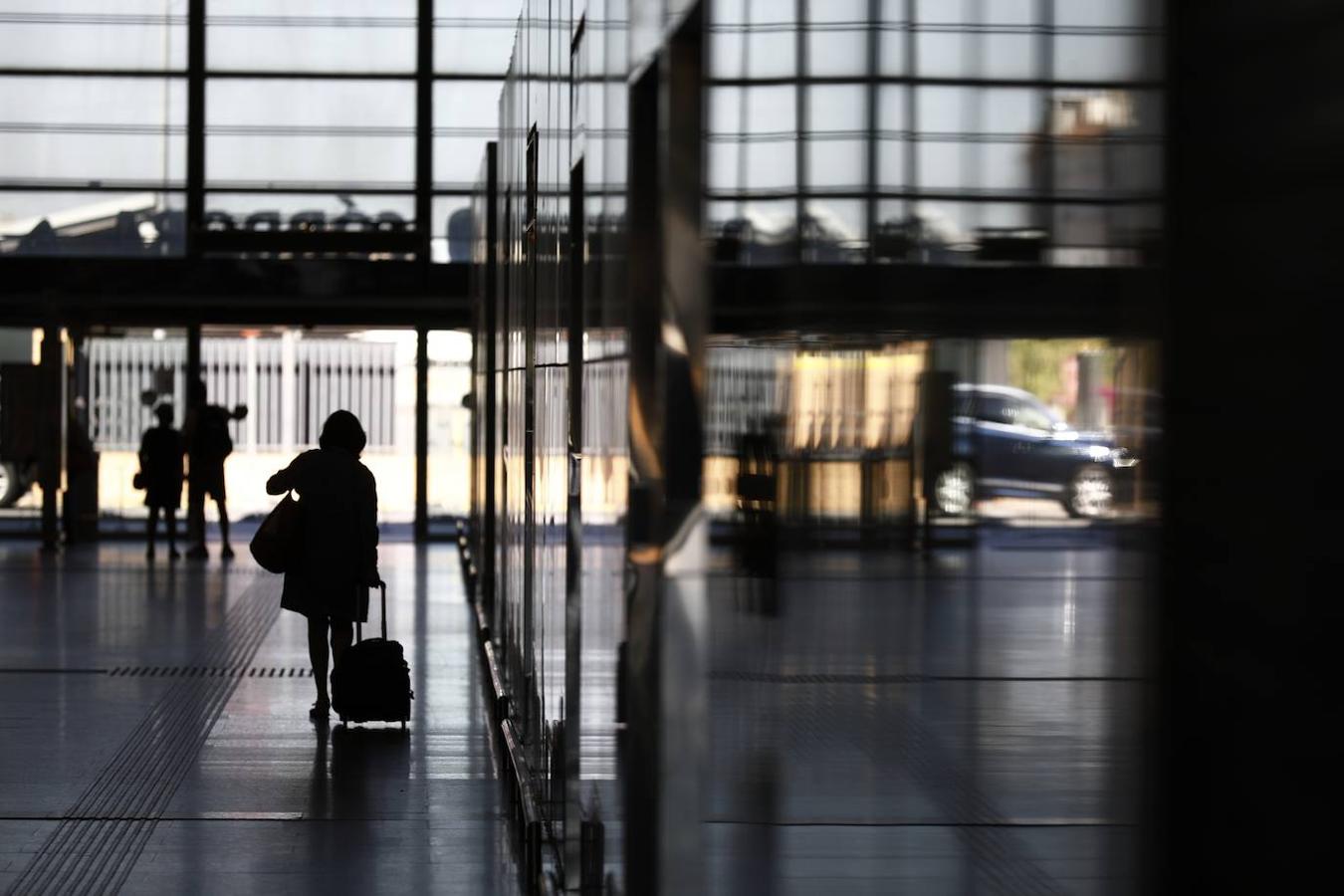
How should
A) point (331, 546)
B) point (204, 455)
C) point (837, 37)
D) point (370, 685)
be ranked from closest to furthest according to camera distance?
point (837, 37) → point (370, 685) → point (331, 546) → point (204, 455)

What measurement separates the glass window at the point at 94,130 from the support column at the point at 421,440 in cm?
416

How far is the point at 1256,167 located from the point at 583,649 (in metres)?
3.62

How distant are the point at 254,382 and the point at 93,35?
5370 mm

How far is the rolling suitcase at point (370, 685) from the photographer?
30.8 feet

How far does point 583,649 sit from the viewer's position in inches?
184

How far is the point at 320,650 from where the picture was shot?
9.95m

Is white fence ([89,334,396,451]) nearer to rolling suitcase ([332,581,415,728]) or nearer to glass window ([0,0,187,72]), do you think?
glass window ([0,0,187,72])

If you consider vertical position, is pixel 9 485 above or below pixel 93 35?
below

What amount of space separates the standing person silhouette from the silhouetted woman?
11.7 m

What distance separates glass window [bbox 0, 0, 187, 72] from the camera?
25.2 meters

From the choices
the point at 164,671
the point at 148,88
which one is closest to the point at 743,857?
the point at 164,671

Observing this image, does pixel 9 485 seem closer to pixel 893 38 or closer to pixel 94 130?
pixel 94 130

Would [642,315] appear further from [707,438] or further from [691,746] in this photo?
[691,746]

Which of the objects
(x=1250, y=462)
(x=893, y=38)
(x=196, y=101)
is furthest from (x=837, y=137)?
(x=196, y=101)
